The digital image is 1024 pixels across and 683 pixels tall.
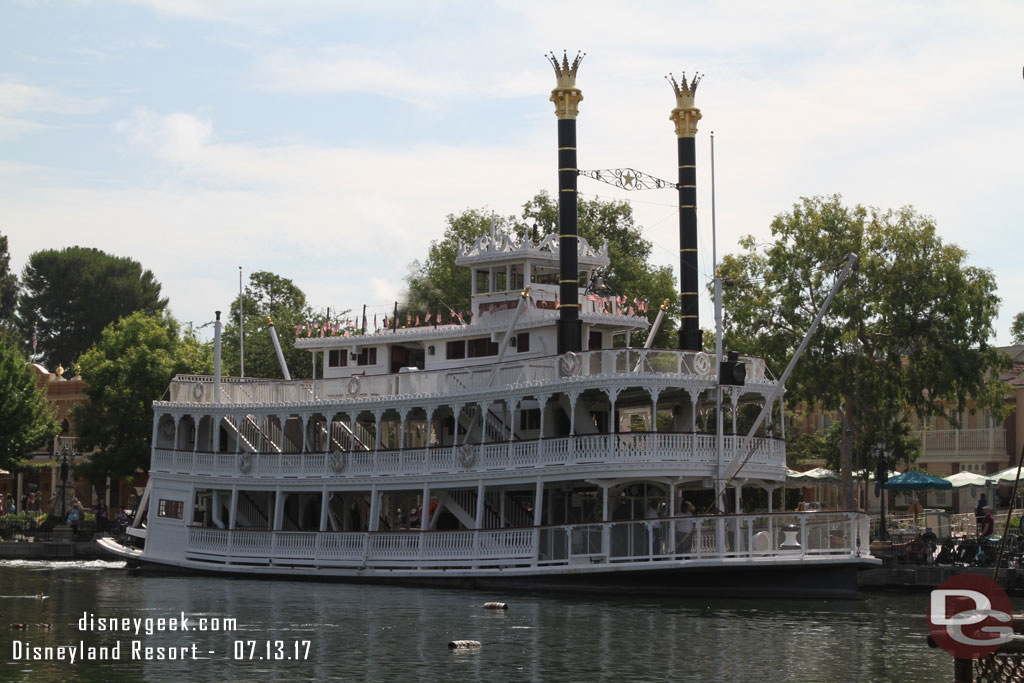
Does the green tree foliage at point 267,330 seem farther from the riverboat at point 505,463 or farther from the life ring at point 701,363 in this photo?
the life ring at point 701,363

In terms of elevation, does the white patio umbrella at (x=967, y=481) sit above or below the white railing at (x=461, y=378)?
below

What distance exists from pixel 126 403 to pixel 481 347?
29.0m

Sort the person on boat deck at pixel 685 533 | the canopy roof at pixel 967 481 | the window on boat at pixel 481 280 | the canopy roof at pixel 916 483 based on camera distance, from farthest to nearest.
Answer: the canopy roof at pixel 967 481 → the canopy roof at pixel 916 483 → the window on boat at pixel 481 280 → the person on boat deck at pixel 685 533

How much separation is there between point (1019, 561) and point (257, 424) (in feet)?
69.8

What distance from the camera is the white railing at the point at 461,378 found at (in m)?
33.6

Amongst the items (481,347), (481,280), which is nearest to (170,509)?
(481,347)

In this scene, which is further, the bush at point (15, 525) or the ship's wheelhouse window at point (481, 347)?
the bush at point (15, 525)

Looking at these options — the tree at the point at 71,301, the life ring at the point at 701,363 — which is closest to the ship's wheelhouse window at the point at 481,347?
the life ring at the point at 701,363

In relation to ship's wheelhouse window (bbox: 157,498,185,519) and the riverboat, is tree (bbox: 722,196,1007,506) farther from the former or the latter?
ship's wheelhouse window (bbox: 157,498,185,519)

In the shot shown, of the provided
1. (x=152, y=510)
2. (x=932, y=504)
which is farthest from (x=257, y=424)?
(x=932, y=504)

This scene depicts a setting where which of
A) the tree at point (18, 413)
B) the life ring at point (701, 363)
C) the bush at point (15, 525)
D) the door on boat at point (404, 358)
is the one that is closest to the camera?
the life ring at point (701, 363)

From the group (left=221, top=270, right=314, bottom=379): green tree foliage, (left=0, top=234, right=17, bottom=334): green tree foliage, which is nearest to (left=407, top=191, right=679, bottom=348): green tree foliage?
(left=221, top=270, right=314, bottom=379): green tree foliage

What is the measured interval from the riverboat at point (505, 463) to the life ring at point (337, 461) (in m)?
0.08

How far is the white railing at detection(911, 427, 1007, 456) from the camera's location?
6203cm
